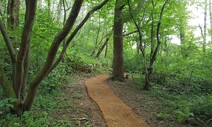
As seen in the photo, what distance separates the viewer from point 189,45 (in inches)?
549

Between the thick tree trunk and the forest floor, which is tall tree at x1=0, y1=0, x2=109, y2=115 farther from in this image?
the thick tree trunk

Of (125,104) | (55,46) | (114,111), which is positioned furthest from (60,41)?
(125,104)

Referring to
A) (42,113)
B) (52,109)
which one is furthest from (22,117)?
(52,109)

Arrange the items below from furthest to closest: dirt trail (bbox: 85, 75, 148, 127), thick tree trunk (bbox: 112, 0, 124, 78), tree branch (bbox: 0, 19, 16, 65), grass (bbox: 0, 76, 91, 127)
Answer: thick tree trunk (bbox: 112, 0, 124, 78) < dirt trail (bbox: 85, 75, 148, 127) < grass (bbox: 0, 76, 91, 127) < tree branch (bbox: 0, 19, 16, 65)

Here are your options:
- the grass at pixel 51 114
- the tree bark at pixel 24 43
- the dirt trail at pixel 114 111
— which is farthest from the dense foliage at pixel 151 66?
the dirt trail at pixel 114 111

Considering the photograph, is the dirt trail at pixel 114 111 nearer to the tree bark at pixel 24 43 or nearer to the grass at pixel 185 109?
the grass at pixel 185 109

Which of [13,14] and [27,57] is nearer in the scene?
[27,57]

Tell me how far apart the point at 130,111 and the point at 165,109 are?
1455 mm

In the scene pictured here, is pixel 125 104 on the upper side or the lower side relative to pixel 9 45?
lower

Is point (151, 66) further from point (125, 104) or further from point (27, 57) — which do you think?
point (27, 57)

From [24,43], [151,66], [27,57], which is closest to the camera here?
[24,43]

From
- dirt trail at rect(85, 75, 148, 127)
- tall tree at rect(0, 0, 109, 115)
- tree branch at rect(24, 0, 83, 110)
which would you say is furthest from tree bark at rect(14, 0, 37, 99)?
dirt trail at rect(85, 75, 148, 127)

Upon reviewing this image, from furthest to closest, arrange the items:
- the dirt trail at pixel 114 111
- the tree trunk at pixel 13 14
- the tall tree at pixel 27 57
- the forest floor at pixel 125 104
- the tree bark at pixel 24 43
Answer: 1. the tree trunk at pixel 13 14
2. the forest floor at pixel 125 104
3. the dirt trail at pixel 114 111
4. the tall tree at pixel 27 57
5. the tree bark at pixel 24 43

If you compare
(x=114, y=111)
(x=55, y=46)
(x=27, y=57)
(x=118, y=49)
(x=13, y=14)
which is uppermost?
(x=13, y=14)
